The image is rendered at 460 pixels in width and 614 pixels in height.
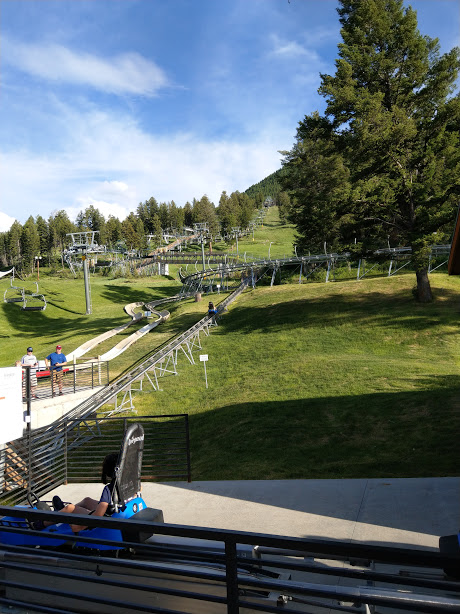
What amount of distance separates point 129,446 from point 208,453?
6966 mm

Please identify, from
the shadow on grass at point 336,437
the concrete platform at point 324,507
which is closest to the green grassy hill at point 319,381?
the shadow on grass at point 336,437

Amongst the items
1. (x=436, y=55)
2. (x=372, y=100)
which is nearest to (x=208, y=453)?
(x=372, y=100)

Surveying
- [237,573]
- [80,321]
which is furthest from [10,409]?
[80,321]

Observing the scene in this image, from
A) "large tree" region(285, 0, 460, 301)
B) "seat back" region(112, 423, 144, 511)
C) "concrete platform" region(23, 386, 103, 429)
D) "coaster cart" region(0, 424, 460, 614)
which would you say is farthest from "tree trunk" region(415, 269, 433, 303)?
"seat back" region(112, 423, 144, 511)

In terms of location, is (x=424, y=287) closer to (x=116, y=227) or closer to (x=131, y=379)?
(x=131, y=379)

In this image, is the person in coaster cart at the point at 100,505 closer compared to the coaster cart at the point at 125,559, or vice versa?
the coaster cart at the point at 125,559

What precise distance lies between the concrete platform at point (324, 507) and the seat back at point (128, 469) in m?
1.67

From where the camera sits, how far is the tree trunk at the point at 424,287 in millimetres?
26141

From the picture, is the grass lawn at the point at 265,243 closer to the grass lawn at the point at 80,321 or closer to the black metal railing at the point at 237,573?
the grass lawn at the point at 80,321

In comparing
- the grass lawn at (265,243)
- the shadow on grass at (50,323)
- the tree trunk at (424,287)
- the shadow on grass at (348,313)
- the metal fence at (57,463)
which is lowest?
the shadow on grass at (50,323)

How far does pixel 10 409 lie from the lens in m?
7.68

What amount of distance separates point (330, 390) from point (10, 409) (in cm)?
1047

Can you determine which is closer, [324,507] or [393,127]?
[324,507]

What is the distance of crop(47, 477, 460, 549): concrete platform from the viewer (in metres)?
6.11
